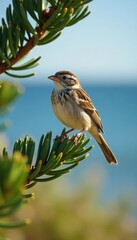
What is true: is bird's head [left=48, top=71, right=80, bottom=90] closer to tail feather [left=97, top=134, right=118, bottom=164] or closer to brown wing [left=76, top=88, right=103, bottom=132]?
brown wing [left=76, top=88, right=103, bottom=132]

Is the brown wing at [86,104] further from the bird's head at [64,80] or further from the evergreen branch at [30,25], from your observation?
the evergreen branch at [30,25]

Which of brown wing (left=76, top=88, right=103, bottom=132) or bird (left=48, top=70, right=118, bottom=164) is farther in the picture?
brown wing (left=76, top=88, right=103, bottom=132)

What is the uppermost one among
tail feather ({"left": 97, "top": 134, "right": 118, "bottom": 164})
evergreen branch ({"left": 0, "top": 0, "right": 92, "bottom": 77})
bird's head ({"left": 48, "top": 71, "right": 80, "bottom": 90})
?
bird's head ({"left": 48, "top": 71, "right": 80, "bottom": 90})

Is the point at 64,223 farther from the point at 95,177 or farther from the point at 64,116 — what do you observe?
the point at 64,116

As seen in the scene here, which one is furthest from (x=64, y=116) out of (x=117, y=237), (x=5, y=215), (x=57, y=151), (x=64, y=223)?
(x=117, y=237)

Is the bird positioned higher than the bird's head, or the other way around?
the bird's head

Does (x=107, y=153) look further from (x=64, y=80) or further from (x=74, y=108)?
(x=64, y=80)

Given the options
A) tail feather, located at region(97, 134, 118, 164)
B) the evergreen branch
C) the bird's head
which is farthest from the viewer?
the bird's head

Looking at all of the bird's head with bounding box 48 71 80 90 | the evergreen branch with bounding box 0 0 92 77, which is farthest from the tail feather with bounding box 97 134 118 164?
the evergreen branch with bounding box 0 0 92 77
